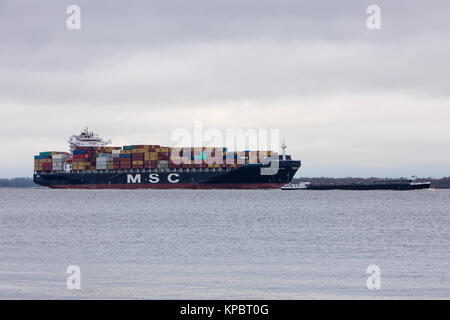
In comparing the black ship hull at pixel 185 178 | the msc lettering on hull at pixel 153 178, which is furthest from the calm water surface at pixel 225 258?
the msc lettering on hull at pixel 153 178

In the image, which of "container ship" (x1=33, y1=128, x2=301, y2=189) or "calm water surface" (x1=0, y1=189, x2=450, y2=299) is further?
"container ship" (x1=33, y1=128, x2=301, y2=189)

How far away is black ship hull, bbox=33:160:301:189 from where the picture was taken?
5010 inches

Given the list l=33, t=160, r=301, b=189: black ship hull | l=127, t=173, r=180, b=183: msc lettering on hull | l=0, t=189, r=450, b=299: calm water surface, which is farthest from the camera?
l=127, t=173, r=180, b=183: msc lettering on hull

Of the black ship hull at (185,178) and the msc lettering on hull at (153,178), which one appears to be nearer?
the black ship hull at (185,178)

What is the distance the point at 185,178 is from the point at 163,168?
480 cm

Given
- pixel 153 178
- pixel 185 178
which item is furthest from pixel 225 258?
pixel 153 178

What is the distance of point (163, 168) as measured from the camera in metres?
132

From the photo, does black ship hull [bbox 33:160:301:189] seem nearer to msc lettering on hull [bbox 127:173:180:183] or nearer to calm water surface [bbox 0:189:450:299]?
msc lettering on hull [bbox 127:173:180:183]

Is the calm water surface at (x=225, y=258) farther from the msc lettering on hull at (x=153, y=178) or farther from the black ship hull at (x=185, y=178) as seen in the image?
the msc lettering on hull at (x=153, y=178)

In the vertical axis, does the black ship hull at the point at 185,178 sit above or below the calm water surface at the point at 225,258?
above

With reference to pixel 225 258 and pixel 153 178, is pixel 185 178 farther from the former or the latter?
pixel 225 258

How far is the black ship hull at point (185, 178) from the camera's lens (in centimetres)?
12725

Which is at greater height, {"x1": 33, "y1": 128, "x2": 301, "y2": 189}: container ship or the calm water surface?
{"x1": 33, "y1": 128, "x2": 301, "y2": 189}: container ship

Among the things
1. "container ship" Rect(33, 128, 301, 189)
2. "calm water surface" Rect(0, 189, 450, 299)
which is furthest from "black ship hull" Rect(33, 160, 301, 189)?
"calm water surface" Rect(0, 189, 450, 299)
